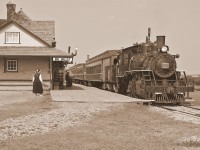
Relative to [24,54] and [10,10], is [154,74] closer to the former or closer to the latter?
[24,54]

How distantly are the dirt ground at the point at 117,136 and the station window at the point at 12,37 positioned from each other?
59.1ft

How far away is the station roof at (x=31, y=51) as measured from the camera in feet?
94.3

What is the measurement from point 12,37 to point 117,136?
74.6 ft

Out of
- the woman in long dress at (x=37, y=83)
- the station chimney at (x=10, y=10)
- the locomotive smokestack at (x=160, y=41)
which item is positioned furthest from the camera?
the station chimney at (x=10, y=10)

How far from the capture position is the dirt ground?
8.09 metres

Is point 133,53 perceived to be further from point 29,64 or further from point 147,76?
point 29,64

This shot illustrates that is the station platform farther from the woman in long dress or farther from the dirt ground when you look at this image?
the dirt ground

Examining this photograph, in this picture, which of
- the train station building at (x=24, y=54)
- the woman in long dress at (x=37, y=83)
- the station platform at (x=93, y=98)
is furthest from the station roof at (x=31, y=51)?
the station platform at (x=93, y=98)

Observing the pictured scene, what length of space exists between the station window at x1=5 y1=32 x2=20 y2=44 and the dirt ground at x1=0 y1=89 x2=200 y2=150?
59.1 ft

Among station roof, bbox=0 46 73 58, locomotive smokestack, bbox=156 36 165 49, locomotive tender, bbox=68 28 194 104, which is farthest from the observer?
station roof, bbox=0 46 73 58

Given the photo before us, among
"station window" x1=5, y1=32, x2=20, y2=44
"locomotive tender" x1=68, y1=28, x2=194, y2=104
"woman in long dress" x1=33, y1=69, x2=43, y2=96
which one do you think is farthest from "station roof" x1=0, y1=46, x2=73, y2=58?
→ "locomotive tender" x1=68, y1=28, x2=194, y2=104

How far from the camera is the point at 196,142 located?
27.6 feet

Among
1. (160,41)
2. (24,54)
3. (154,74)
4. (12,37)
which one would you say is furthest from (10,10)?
(154,74)

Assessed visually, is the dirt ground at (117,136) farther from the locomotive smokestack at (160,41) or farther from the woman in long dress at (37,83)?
the woman in long dress at (37,83)
